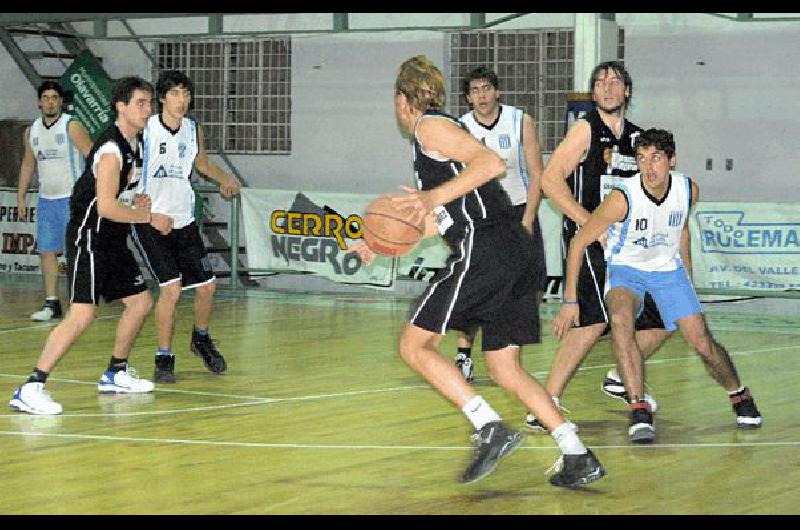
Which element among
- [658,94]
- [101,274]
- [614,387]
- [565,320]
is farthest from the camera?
[658,94]

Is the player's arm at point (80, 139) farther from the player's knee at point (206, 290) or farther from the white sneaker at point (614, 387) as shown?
the white sneaker at point (614, 387)

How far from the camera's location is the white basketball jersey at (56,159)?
15477 millimetres

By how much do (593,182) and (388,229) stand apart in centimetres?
218

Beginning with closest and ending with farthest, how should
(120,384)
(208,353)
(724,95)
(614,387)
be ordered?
(614,387) < (120,384) < (208,353) < (724,95)

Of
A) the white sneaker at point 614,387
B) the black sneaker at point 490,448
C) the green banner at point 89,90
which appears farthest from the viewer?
the green banner at point 89,90

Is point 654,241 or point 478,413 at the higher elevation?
point 654,241

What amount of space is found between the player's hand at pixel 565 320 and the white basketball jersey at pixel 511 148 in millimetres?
1960

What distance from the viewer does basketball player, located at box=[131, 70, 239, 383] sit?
10867mm

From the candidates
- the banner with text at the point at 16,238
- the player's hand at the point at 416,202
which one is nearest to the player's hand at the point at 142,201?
the player's hand at the point at 416,202

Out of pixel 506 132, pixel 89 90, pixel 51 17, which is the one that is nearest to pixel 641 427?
pixel 506 132

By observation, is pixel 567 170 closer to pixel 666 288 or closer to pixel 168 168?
pixel 666 288

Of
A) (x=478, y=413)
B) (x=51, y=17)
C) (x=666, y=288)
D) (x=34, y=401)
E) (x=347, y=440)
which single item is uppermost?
(x=51, y=17)

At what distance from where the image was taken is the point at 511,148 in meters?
10.4

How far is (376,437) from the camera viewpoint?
28.7 ft
